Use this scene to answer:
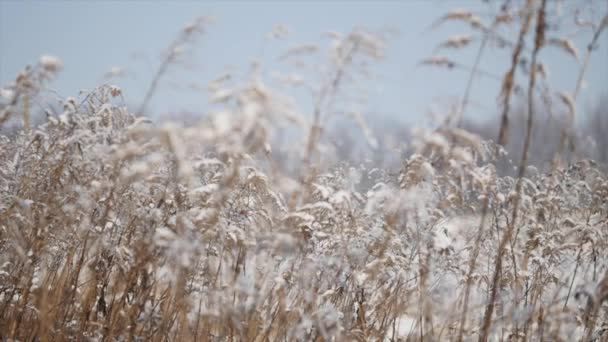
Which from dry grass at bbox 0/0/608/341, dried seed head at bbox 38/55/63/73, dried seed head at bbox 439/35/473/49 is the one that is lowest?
dry grass at bbox 0/0/608/341

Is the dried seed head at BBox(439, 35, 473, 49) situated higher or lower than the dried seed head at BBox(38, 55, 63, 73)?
higher

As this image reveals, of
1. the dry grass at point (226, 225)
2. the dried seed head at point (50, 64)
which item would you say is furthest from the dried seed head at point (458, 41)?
the dried seed head at point (50, 64)

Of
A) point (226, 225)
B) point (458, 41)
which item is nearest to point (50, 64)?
point (226, 225)

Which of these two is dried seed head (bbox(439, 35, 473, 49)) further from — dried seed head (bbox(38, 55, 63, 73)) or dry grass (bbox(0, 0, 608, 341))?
dried seed head (bbox(38, 55, 63, 73))

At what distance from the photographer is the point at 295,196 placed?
2.36 metres

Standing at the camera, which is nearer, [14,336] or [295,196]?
[295,196]

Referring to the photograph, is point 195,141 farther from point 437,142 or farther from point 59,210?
point 59,210

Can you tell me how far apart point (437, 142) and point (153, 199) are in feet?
6.30

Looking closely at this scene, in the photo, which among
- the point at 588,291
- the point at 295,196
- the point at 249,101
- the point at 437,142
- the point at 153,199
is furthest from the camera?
the point at 153,199

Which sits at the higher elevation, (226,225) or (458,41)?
(458,41)

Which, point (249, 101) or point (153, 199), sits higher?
point (249, 101)

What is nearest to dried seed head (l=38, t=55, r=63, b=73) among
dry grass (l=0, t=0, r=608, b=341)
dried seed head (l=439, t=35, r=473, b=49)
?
dry grass (l=0, t=0, r=608, b=341)

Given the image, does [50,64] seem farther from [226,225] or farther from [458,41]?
[458,41]

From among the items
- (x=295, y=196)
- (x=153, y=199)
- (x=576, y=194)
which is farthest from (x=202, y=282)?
(x=576, y=194)
